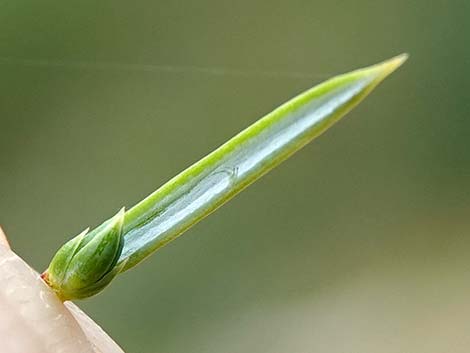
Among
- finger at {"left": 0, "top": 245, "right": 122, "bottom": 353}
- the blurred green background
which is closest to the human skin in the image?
finger at {"left": 0, "top": 245, "right": 122, "bottom": 353}

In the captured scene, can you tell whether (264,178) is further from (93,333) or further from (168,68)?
(93,333)

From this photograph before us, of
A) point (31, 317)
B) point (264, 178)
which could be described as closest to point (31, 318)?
point (31, 317)

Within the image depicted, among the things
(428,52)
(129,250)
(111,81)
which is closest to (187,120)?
(111,81)

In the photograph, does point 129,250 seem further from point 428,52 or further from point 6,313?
point 428,52

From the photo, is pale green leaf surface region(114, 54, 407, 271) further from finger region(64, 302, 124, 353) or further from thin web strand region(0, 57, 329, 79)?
thin web strand region(0, 57, 329, 79)

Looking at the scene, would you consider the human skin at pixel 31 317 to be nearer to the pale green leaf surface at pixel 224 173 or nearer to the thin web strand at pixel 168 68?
the pale green leaf surface at pixel 224 173
